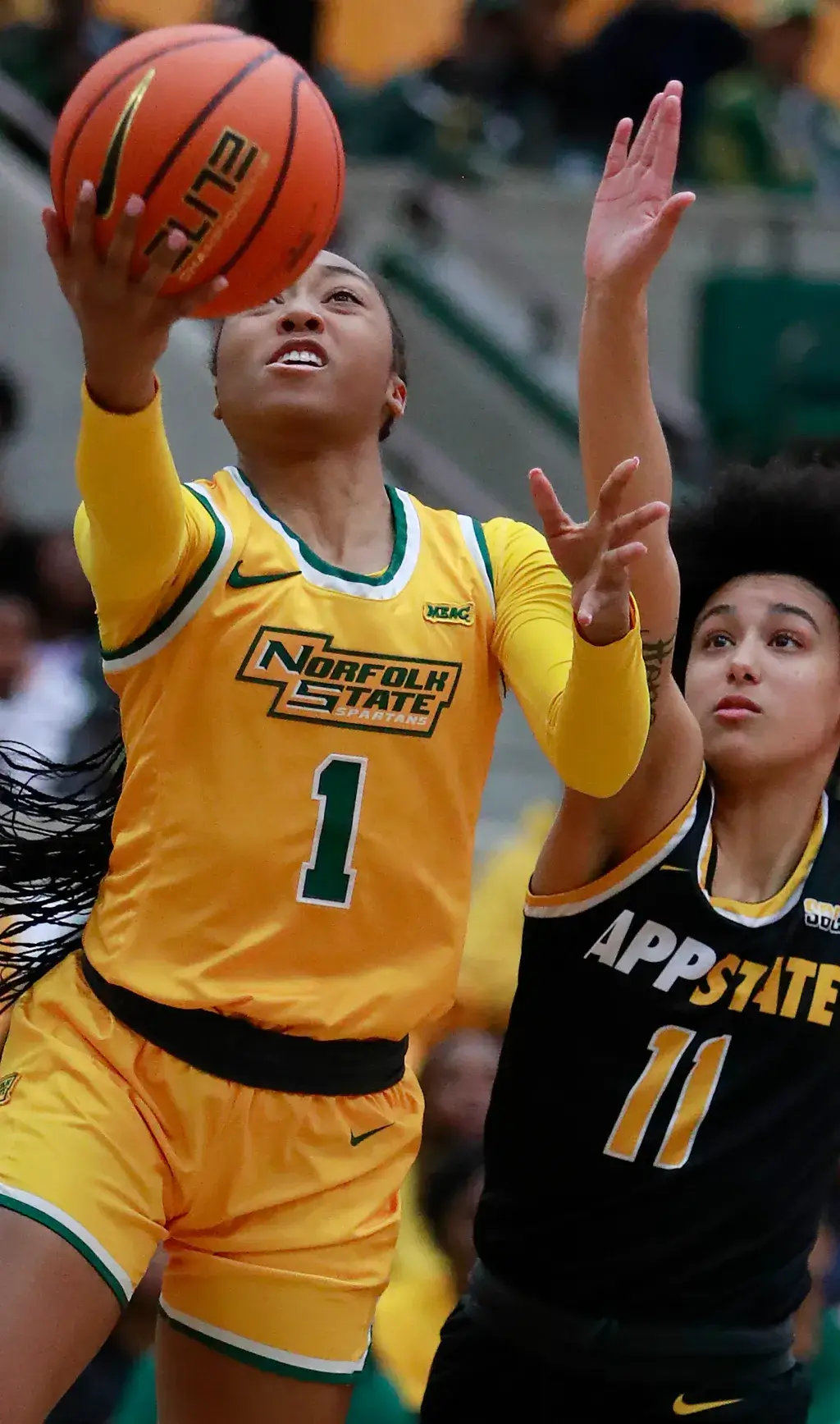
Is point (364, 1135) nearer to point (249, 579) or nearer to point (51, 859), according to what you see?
point (51, 859)

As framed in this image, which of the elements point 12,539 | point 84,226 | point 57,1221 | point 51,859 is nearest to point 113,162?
point 84,226

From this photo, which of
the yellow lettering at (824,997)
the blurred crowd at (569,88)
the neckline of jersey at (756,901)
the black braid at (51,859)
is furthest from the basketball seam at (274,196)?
the blurred crowd at (569,88)

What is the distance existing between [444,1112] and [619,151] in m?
2.75

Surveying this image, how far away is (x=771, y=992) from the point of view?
10.5ft

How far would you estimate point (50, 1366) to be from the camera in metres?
2.59

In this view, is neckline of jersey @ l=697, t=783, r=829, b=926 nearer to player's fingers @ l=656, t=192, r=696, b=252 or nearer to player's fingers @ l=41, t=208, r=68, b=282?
player's fingers @ l=656, t=192, r=696, b=252

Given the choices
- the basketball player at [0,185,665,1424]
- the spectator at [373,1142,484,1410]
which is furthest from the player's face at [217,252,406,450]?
the spectator at [373,1142,484,1410]

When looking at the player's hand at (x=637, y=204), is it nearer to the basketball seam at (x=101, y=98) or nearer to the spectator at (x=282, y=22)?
the basketball seam at (x=101, y=98)

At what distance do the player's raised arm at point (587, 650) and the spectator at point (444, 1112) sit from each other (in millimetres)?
2172

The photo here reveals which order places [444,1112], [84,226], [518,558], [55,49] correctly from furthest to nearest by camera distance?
[55,49] < [444,1112] < [518,558] < [84,226]

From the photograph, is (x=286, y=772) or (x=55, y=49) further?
(x=55, y=49)

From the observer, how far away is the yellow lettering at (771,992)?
3199 mm

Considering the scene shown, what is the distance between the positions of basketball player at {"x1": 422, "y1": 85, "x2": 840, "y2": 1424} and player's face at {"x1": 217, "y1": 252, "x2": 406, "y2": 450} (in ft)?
2.26

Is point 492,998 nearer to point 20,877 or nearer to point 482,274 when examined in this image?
point 20,877
